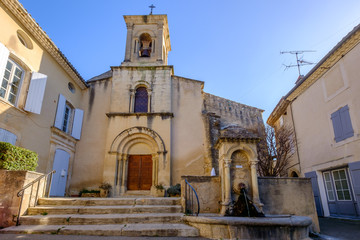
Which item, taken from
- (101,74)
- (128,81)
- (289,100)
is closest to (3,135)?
(128,81)

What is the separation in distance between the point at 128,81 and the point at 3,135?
720cm

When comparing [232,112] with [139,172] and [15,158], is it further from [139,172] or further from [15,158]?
[15,158]

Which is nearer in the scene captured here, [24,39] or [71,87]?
[24,39]

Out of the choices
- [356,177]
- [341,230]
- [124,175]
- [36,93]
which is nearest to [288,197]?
[341,230]

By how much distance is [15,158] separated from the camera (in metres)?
6.40

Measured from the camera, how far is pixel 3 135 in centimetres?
797

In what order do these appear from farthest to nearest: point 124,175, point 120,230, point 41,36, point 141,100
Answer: point 141,100 → point 124,175 → point 41,36 → point 120,230

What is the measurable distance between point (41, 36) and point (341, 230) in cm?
1324

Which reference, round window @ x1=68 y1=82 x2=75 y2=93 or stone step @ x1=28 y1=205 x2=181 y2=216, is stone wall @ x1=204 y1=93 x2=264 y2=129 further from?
stone step @ x1=28 y1=205 x2=181 y2=216

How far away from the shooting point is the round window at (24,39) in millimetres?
9186

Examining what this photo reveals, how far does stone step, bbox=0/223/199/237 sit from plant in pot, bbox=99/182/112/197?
5717 millimetres

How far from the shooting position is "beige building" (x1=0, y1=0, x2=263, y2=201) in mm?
9016

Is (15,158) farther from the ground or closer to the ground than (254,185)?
farther from the ground

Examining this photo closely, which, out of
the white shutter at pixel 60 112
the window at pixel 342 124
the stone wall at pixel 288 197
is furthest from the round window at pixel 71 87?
the window at pixel 342 124
